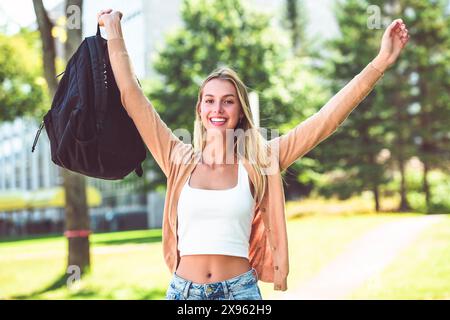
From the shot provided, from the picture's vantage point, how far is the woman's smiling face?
2268mm

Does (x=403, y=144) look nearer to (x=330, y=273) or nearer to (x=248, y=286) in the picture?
(x=330, y=273)

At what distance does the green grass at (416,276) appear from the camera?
266 inches

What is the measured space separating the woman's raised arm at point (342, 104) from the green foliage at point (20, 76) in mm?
16295

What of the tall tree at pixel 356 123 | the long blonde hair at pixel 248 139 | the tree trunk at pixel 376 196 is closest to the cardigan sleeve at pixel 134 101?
the long blonde hair at pixel 248 139

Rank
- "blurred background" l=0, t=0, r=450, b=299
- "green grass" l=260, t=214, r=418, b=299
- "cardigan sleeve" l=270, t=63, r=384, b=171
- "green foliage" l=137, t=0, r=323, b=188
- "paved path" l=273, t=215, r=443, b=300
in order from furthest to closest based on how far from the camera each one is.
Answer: "green foliage" l=137, t=0, r=323, b=188, "blurred background" l=0, t=0, r=450, b=299, "green grass" l=260, t=214, r=418, b=299, "paved path" l=273, t=215, r=443, b=300, "cardigan sleeve" l=270, t=63, r=384, b=171

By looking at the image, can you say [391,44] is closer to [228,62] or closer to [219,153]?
[219,153]

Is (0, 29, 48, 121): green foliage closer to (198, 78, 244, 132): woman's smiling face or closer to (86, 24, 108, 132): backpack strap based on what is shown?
(86, 24, 108, 132): backpack strap

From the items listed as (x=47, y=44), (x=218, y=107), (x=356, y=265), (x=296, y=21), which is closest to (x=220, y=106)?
(x=218, y=107)

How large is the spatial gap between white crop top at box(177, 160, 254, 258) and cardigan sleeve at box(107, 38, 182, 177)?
0.82 feet

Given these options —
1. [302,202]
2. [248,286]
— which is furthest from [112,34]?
[302,202]

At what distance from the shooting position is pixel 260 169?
2232mm

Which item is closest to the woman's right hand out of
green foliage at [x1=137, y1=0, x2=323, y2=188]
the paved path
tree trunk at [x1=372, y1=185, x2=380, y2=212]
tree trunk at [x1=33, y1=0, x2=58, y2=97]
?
the paved path

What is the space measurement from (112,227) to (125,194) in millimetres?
1865

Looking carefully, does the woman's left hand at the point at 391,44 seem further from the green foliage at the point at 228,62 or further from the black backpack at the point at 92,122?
the green foliage at the point at 228,62
